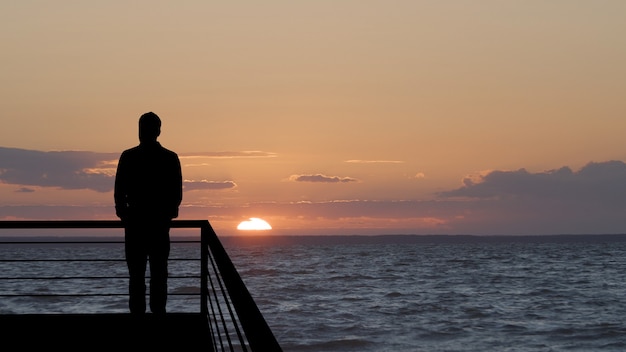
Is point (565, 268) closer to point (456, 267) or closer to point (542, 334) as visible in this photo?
point (456, 267)

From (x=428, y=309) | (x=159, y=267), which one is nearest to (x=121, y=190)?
(x=159, y=267)

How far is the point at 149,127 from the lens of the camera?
19.6 feet

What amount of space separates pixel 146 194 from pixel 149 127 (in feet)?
1.57

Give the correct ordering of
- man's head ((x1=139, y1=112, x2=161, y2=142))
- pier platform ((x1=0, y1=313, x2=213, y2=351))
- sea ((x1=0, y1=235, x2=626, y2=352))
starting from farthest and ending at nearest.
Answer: sea ((x1=0, y1=235, x2=626, y2=352)), pier platform ((x1=0, y1=313, x2=213, y2=351)), man's head ((x1=139, y1=112, x2=161, y2=142))

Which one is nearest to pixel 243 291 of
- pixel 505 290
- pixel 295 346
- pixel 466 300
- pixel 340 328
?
pixel 295 346

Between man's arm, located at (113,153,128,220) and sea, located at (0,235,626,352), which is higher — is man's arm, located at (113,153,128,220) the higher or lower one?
the higher one

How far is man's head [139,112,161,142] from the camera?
19.4ft

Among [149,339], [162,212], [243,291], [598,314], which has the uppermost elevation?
[162,212]

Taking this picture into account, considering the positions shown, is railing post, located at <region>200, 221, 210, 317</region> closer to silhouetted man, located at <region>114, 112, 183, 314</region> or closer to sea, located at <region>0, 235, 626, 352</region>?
silhouetted man, located at <region>114, 112, 183, 314</region>

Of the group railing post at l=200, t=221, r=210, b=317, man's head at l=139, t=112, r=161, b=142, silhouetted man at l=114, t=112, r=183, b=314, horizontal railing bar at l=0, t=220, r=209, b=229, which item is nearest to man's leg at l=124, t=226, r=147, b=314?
silhouetted man at l=114, t=112, r=183, b=314

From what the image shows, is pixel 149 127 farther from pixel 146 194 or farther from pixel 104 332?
pixel 104 332

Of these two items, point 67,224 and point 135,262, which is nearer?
point 135,262

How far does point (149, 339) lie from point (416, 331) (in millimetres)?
28198

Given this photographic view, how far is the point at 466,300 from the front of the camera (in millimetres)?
46875
